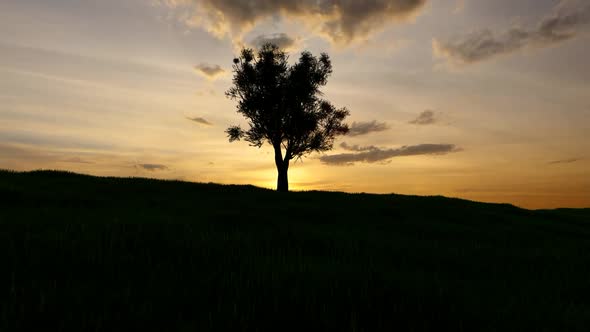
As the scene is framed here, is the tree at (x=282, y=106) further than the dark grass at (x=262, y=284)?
Yes

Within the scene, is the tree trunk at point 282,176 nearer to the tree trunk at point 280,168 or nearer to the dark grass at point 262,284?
the tree trunk at point 280,168

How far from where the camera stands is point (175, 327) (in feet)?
13.9

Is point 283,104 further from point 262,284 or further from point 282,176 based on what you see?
point 262,284

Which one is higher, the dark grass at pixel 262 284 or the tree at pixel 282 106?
the tree at pixel 282 106

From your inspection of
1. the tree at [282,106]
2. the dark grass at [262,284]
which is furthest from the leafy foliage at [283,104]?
the dark grass at [262,284]

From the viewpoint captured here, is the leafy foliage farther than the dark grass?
Yes

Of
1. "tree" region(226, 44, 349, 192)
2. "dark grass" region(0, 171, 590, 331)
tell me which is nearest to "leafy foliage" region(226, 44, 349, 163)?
"tree" region(226, 44, 349, 192)

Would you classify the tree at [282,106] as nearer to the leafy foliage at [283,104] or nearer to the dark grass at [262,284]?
the leafy foliage at [283,104]

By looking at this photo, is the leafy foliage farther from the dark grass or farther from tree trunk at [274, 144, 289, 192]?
A: the dark grass

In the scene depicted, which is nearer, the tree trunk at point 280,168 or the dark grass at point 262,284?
the dark grass at point 262,284

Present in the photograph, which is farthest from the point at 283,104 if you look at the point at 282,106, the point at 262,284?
the point at 262,284

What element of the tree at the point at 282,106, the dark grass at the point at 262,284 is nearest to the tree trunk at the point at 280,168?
the tree at the point at 282,106

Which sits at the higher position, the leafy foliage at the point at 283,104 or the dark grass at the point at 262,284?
the leafy foliage at the point at 283,104

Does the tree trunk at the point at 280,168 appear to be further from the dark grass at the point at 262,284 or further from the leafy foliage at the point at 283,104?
the dark grass at the point at 262,284
